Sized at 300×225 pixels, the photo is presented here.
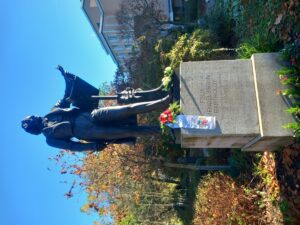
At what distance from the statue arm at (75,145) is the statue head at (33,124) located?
0.41 metres

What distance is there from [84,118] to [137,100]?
1.47 meters

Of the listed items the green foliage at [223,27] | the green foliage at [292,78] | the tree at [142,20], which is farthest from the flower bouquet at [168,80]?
the tree at [142,20]

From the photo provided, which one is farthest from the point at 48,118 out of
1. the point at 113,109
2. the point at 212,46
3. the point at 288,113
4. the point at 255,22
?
the point at 212,46

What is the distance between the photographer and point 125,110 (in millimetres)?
7535

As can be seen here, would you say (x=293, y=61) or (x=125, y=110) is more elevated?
(x=293, y=61)

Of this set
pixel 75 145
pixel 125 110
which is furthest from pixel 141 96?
pixel 75 145

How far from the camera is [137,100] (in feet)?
25.3

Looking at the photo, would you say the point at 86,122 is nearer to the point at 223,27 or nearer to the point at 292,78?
the point at 292,78

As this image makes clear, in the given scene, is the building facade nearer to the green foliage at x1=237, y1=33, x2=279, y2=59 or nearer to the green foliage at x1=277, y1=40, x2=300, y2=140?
the green foliage at x1=237, y1=33, x2=279, y2=59

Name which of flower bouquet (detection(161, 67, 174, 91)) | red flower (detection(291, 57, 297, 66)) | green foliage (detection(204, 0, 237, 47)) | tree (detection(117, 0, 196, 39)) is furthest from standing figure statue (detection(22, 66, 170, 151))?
tree (detection(117, 0, 196, 39))

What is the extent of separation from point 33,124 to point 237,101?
16.8 ft

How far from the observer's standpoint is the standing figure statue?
25.4ft

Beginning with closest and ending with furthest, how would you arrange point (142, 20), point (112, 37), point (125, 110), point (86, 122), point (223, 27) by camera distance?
point (125, 110)
point (86, 122)
point (223, 27)
point (142, 20)
point (112, 37)

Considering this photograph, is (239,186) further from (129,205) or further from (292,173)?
(129,205)
